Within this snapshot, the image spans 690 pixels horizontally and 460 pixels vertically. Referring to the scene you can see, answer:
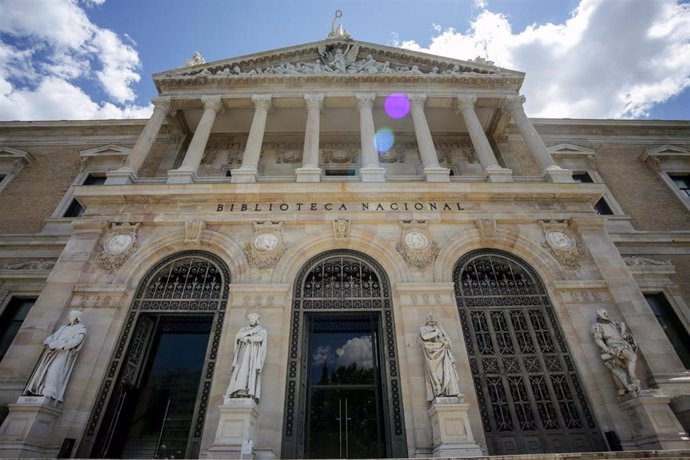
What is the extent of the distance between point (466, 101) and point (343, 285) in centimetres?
920

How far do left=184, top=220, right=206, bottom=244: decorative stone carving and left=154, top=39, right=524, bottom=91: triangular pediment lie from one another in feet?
23.1

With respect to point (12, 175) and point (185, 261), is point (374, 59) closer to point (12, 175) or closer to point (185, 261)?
point (185, 261)

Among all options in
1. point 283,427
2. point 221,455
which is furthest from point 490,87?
point 221,455

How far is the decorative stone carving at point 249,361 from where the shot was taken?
Result: 7.93m

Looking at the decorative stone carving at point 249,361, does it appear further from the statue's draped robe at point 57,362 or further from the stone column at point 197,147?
the stone column at point 197,147

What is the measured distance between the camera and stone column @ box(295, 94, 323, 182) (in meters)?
12.6

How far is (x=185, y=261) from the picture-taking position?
11.3 metres

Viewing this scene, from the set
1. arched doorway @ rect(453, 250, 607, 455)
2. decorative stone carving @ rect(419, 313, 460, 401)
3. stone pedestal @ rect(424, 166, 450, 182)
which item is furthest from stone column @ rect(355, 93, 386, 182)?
decorative stone carving @ rect(419, 313, 460, 401)

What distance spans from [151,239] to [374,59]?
38.7ft

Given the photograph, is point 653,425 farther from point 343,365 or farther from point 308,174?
point 308,174

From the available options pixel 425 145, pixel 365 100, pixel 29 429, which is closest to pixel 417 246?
pixel 425 145

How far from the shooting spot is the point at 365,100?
49.0 feet

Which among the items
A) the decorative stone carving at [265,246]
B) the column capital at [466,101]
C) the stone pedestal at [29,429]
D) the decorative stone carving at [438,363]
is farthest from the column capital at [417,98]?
the stone pedestal at [29,429]

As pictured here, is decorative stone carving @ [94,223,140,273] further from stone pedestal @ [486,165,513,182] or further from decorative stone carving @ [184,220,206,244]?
stone pedestal @ [486,165,513,182]
